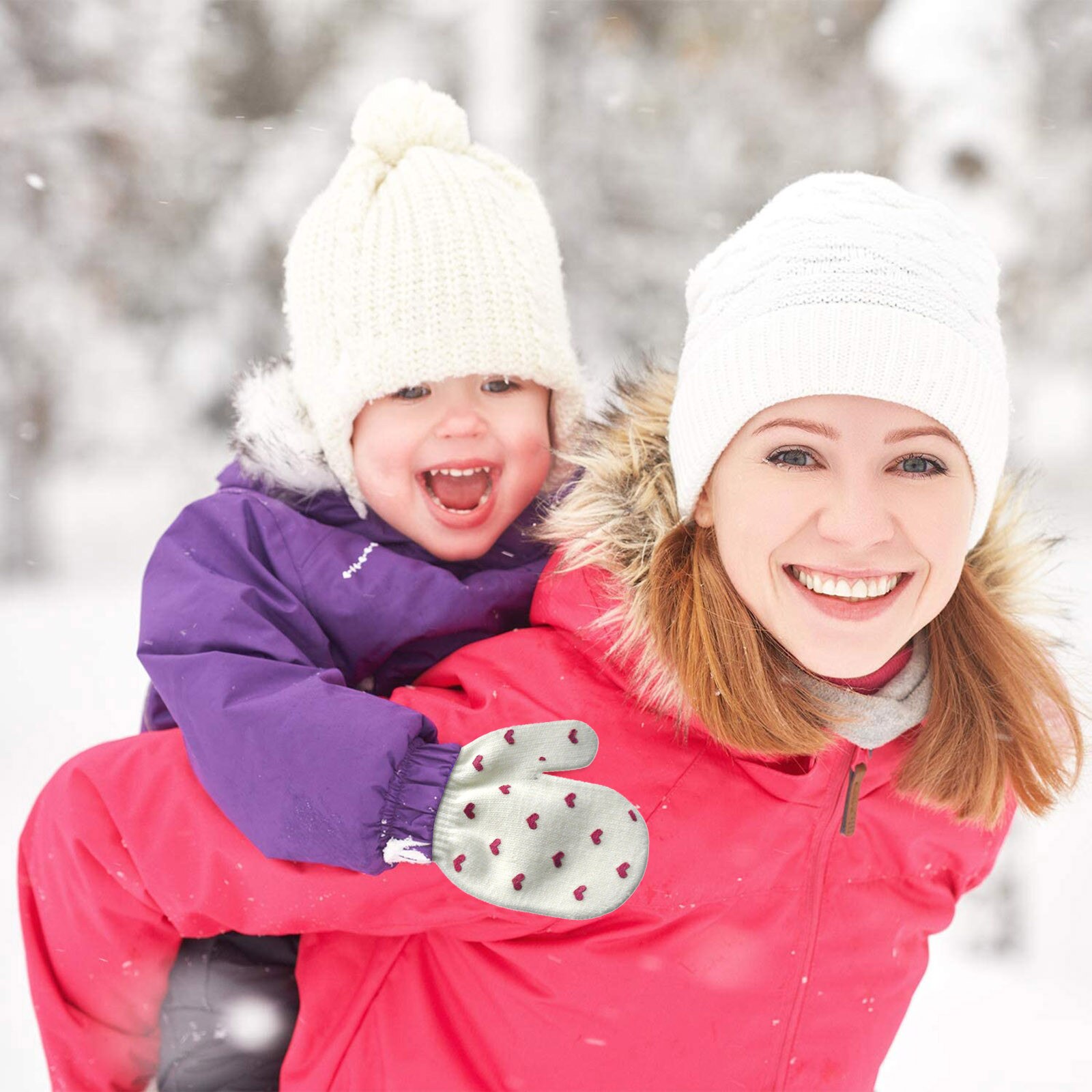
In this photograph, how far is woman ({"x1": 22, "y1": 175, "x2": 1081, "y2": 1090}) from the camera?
170 centimetres

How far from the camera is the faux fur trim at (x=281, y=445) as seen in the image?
2.39m

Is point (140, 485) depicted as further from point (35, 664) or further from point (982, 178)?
point (982, 178)

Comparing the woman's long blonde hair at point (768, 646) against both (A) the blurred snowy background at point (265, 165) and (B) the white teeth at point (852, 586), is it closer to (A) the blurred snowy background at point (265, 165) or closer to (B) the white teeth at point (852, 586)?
(B) the white teeth at point (852, 586)

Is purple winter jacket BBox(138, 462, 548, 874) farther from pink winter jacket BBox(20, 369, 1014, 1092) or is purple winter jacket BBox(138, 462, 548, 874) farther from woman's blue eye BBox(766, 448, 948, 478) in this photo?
woman's blue eye BBox(766, 448, 948, 478)

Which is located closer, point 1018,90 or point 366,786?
point 366,786

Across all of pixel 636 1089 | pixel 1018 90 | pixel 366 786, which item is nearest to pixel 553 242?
pixel 366 786

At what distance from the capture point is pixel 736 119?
8.04m

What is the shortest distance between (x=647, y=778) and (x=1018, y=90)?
14.9 ft

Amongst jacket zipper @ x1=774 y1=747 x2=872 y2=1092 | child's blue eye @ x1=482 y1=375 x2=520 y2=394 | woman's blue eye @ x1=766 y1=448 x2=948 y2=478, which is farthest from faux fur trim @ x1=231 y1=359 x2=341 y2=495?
jacket zipper @ x1=774 y1=747 x2=872 y2=1092

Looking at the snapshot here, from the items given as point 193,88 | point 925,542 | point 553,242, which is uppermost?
point 193,88

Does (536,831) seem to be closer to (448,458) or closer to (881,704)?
(881,704)

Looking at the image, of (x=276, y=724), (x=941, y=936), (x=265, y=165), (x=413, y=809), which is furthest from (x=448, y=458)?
(x=265, y=165)

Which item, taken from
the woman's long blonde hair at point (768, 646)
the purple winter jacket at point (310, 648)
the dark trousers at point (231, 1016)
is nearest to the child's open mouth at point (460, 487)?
the purple winter jacket at point (310, 648)

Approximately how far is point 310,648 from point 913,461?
1156 millimetres
